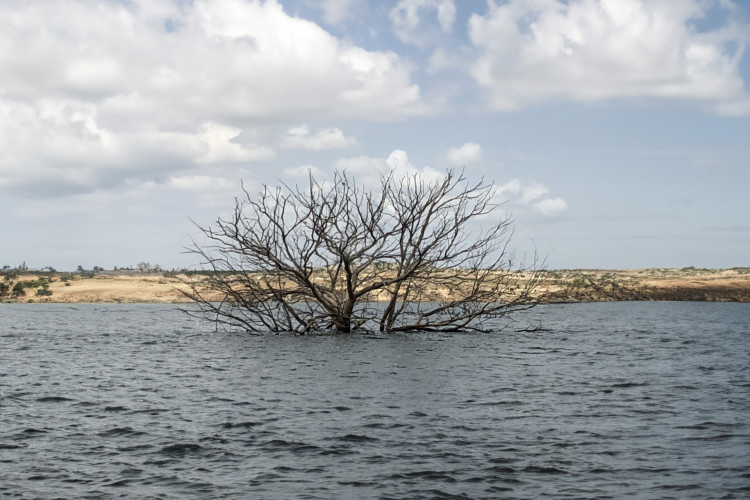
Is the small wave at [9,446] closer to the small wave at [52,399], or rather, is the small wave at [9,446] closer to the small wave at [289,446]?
the small wave at [289,446]

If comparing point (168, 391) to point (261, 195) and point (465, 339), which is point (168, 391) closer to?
point (261, 195)

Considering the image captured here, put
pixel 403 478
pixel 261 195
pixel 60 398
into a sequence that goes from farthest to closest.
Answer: pixel 261 195 < pixel 60 398 < pixel 403 478

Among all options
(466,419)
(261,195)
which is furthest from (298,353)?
(466,419)

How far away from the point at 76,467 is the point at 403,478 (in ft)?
17.5

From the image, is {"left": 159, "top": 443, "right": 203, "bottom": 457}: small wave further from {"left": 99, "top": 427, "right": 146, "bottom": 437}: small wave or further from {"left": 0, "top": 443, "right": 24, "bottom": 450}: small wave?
{"left": 0, "top": 443, "right": 24, "bottom": 450}: small wave

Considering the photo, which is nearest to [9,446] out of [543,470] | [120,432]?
[120,432]

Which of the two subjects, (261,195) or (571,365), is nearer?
(571,365)

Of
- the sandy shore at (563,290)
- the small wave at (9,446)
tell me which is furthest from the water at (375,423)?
the sandy shore at (563,290)

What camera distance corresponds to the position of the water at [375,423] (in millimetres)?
11766

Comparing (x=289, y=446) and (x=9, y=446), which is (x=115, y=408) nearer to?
(x=9, y=446)

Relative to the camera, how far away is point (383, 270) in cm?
3906

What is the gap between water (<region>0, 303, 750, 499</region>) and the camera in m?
11.8

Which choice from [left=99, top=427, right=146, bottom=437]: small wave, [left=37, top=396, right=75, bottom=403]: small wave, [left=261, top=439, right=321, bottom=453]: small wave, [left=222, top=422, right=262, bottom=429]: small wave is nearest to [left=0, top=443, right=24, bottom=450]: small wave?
[left=99, top=427, right=146, bottom=437]: small wave

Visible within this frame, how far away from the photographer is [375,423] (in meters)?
16.3
